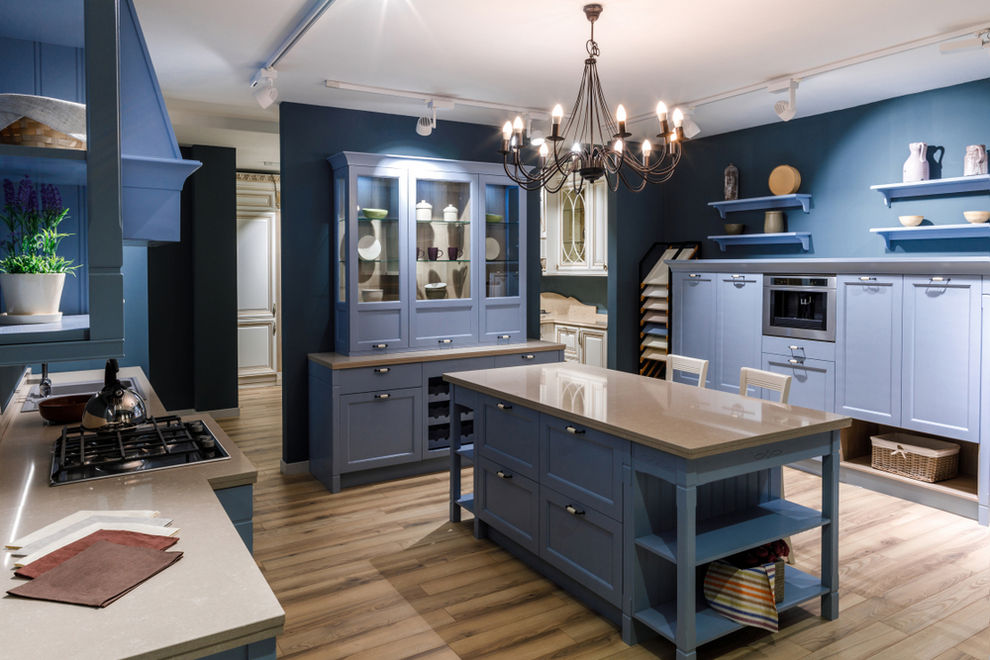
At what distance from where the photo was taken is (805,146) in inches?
203

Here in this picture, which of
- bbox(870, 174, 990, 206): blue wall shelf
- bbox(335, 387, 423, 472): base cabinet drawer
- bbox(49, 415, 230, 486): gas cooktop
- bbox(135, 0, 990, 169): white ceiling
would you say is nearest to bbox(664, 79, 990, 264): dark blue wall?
bbox(870, 174, 990, 206): blue wall shelf

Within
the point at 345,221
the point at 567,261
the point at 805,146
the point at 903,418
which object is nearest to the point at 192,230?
the point at 345,221

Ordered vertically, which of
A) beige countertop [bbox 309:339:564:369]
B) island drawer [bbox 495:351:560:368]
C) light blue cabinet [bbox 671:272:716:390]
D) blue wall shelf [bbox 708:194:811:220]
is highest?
blue wall shelf [bbox 708:194:811:220]

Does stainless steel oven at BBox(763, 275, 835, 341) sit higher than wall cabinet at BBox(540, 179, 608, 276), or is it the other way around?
wall cabinet at BBox(540, 179, 608, 276)

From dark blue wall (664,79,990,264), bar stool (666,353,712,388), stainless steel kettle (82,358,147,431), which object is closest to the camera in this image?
stainless steel kettle (82,358,147,431)

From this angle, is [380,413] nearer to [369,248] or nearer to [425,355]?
[425,355]

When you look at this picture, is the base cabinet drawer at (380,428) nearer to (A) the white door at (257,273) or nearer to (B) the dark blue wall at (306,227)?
(B) the dark blue wall at (306,227)

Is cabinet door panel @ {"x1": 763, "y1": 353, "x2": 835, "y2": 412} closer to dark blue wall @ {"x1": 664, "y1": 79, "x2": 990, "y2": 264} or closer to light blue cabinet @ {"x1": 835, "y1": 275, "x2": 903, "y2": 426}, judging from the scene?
light blue cabinet @ {"x1": 835, "y1": 275, "x2": 903, "y2": 426}

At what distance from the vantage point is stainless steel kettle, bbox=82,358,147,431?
7.75ft

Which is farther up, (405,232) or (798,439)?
(405,232)

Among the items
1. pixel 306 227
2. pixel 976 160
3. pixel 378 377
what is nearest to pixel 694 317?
pixel 976 160

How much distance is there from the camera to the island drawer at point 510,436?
121 inches

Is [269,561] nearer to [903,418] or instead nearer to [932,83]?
[903,418]

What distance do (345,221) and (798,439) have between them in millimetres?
3178
